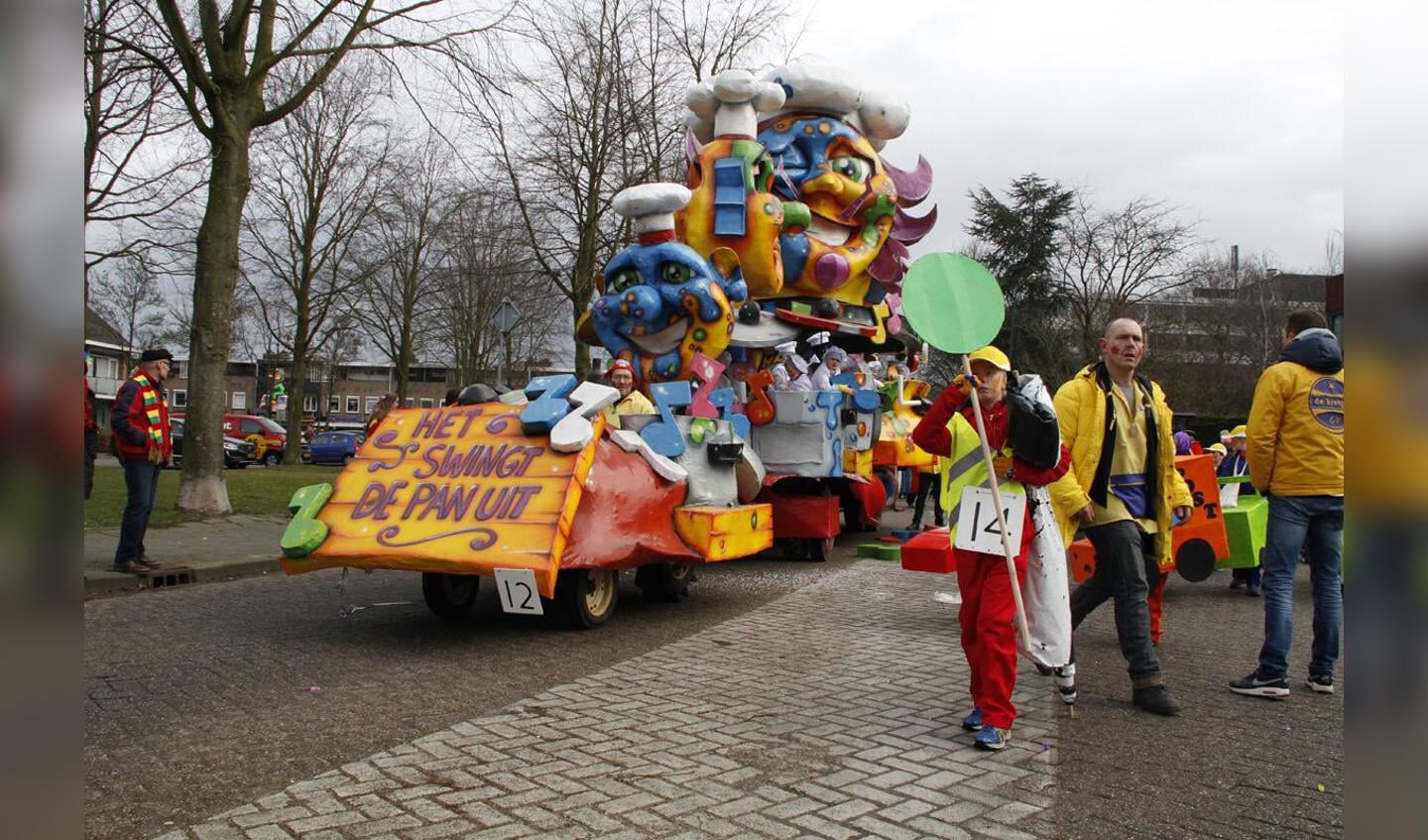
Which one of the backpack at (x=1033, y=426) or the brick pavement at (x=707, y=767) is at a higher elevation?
the backpack at (x=1033, y=426)

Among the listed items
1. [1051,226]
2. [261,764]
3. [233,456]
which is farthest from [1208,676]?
[1051,226]

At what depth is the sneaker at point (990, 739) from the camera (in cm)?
412

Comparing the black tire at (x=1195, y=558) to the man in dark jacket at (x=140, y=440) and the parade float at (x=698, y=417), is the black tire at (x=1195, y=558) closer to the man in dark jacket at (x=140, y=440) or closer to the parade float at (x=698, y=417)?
the parade float at (x=698, y=417)

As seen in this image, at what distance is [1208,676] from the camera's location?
555cm

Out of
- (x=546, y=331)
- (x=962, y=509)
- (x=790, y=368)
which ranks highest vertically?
(x=546, y=331)

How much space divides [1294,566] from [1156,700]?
1.06 meters

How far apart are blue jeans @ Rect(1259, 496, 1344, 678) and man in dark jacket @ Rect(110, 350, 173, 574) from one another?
7.61 metres

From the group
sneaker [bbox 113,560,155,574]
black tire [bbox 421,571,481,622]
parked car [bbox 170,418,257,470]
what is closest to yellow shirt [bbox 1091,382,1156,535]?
black tire [bbox 421,571,481,622]

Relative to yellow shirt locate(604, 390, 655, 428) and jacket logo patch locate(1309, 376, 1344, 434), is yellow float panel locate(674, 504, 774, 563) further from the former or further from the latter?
jacket logo patch locate(1309, 376, 1344, 434)

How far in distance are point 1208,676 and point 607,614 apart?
3.66m

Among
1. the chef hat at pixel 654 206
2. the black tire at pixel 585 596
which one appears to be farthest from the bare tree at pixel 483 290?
the black tire at pixel 585 596

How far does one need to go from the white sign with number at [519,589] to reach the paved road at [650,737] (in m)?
0.33

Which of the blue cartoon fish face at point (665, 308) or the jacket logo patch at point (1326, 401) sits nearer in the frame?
the jacket logo patch at point (1326, 401)
